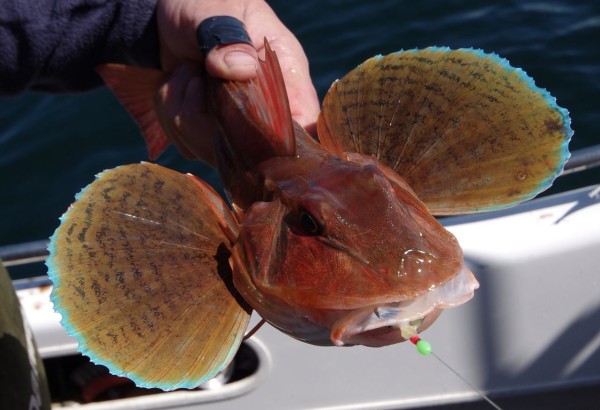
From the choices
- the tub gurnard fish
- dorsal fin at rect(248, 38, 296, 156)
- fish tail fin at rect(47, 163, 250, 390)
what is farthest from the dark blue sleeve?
fish tail fin at rect(47, 163, 250, 390)

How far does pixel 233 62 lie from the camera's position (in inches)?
105

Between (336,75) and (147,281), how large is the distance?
5862 millimetres

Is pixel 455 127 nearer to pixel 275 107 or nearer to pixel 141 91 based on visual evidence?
pixel 275 107

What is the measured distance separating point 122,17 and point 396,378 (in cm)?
244

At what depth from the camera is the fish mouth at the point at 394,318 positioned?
1.85 meters

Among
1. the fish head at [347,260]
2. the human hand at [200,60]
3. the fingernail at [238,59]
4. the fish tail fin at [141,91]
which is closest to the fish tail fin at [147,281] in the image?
the fish head at [347,260]

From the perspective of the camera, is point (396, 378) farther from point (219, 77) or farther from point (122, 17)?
point (122, 17)

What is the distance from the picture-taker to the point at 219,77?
8.95 feet

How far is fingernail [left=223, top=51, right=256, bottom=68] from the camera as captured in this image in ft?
8.74

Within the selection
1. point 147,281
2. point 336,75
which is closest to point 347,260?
point 147,281

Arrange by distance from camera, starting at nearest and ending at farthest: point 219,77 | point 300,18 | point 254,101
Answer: point 254,101 < point 219,77 < point 300,18

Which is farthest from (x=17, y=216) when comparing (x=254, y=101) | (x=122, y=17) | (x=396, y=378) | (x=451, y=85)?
(x=451, y=85)

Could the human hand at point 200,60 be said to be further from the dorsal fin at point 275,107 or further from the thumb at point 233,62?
the dorsal fin at point 275,107

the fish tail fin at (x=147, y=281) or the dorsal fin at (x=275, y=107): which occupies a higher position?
the dorsal fin at (x=275, y=107)
